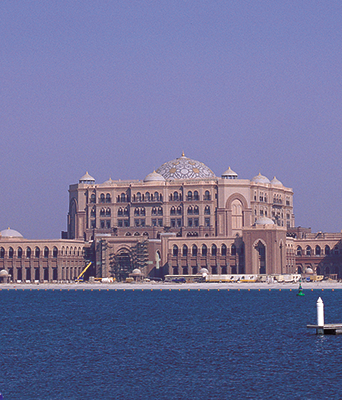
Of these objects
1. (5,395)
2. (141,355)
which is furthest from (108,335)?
(5,395)

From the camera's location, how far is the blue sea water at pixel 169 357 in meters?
56.4

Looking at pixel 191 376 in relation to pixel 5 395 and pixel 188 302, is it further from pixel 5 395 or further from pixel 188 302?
pixel 188 302

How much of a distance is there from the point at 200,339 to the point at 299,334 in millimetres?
9628

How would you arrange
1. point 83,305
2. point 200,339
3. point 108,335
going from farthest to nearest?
point 83,305
point 108,335
point 200,339

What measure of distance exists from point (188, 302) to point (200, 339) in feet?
227

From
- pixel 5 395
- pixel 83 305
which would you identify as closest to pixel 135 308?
pixel 83 305

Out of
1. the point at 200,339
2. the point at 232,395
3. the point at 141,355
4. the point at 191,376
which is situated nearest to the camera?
the point at 232,395

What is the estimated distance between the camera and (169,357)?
7006 cm

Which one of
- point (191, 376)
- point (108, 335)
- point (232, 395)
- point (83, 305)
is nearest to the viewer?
point (232, 395)

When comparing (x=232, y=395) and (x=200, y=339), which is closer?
(x=232, y=395)

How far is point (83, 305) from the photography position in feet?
477

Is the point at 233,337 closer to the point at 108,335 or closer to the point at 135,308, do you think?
the point at 108,335

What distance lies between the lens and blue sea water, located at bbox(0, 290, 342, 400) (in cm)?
5644

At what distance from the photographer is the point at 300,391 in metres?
55.4
